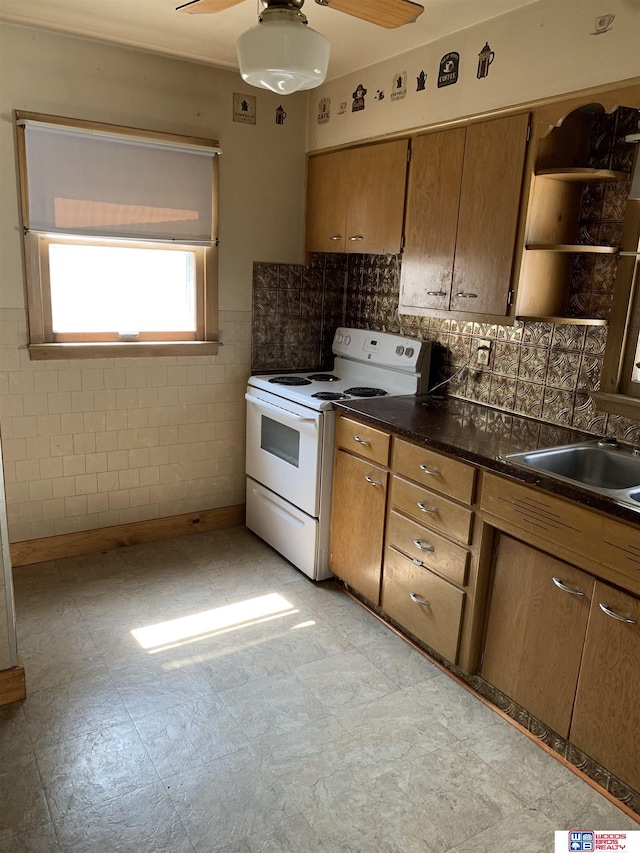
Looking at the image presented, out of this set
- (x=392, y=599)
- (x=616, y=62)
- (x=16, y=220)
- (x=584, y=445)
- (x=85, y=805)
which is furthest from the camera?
(x=16, y=220)

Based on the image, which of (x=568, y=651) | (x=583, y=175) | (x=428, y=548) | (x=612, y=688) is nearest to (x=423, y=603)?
(x=428, y=548)

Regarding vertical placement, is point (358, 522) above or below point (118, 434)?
below

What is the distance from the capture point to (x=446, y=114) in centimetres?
275

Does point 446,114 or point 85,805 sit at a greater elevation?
point 446,114

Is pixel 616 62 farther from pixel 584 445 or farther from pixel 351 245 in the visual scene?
pixel 351 245

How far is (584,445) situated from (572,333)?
501 millimetres

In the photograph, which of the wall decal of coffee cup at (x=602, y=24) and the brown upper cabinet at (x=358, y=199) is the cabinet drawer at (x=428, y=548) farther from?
the wall decal of coffee cup at (x=602, y=24)

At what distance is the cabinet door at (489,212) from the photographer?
247cm

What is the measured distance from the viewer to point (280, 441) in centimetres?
338

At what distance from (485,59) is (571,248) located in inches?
34.6

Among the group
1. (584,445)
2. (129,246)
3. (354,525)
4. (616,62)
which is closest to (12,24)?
(129,246)

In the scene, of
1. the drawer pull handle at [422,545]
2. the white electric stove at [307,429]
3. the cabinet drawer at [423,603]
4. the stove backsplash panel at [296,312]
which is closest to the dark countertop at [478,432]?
the white electric stove at [307,429]

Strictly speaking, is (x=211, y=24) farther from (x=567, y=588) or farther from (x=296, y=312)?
(x=567, y=588)

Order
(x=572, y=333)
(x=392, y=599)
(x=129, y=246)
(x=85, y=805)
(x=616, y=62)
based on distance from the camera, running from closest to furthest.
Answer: (x=85, y=805), (x=616, y=62), (x=572, y=333), (x=392, y=599), (x=129, y=246)
